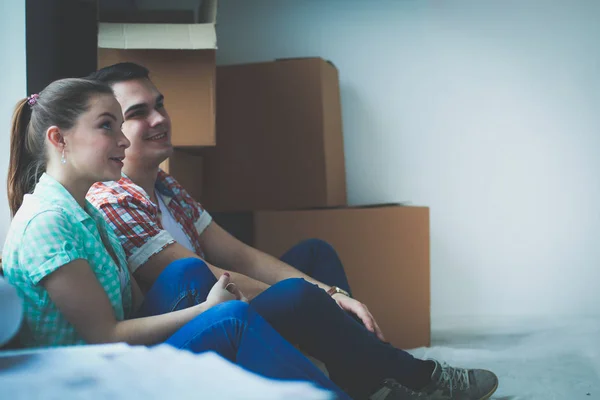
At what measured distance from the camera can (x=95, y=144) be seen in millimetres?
1083

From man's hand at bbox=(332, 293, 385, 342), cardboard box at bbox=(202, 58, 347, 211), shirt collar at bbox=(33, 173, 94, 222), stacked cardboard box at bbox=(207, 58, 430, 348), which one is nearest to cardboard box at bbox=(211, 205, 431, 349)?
stacked cardboard box at bbox=(207, 58, 430, 348)

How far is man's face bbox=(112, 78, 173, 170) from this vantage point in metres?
1.40

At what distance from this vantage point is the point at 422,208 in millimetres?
1933

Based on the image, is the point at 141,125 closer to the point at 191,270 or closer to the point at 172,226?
the point at 172,226

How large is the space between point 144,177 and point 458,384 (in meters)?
0.80

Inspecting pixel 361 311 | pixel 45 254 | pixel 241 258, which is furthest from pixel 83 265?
pixel 241 258

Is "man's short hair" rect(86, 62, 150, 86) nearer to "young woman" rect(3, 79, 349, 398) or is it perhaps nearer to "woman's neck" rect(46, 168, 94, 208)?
"young woman" rect(3, 79, 349, 398)

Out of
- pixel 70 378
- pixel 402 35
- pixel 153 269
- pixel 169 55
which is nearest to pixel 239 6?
pixel 402 35

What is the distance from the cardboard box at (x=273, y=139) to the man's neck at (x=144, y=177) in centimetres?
65

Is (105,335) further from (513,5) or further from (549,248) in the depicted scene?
(513,5)

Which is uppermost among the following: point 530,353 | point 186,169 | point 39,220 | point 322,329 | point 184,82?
point 184,82

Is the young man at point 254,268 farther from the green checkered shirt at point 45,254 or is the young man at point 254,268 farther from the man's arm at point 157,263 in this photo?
the green checkered shirt at point 45,254

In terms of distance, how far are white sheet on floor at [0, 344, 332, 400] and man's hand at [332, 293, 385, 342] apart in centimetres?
37

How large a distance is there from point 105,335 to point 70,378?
0.15 meters
